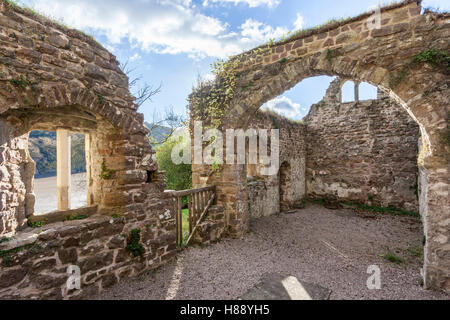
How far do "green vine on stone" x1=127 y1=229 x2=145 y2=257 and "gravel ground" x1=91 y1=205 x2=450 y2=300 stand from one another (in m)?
0.38

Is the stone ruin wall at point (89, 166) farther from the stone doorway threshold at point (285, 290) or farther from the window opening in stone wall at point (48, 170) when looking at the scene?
the stone doorway threshold at point (285, 290)

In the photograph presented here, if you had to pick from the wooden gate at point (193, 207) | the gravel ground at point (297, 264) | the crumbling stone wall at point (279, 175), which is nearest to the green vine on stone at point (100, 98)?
the wooden gate at point (193, 207)

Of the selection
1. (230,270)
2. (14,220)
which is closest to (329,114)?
(230,270)

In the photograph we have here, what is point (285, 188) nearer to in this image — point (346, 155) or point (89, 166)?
point (346, 155)

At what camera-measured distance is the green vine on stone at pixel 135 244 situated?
3.32 meters

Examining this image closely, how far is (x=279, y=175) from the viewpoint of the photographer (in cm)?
837

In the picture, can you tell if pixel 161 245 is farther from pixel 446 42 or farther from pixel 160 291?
pixel 446 42

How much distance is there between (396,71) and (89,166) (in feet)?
17.2

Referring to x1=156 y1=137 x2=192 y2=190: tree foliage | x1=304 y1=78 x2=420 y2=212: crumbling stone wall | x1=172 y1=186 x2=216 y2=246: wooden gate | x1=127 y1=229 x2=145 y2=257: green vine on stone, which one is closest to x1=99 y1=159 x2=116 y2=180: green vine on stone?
x1=127 y1=229 x2=145 y2=257: green vine on stone

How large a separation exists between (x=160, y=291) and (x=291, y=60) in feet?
15.5

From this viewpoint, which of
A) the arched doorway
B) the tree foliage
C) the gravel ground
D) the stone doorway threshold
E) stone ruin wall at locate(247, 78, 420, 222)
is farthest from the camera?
the tree foliage

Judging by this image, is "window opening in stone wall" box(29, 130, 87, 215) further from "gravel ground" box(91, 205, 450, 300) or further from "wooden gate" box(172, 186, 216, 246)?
"gravel ground" box(91, 205, 450, 300)

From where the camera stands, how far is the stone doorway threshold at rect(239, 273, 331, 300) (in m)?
2.95

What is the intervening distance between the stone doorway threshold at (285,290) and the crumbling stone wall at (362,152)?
692 centimetres
